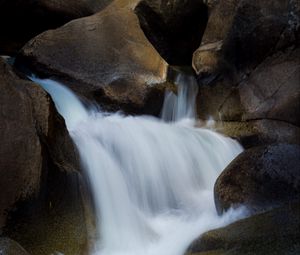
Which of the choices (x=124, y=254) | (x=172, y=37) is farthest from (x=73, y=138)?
(x=172, y=37)

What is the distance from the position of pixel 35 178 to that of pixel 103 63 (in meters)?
3.50

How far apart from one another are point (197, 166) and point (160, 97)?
1.45 metres

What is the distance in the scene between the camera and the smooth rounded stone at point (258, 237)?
4.22 m

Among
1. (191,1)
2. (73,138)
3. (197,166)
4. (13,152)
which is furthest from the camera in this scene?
(191,1)

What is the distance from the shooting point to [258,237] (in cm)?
438

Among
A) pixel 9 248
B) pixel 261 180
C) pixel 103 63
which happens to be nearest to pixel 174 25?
pixel 103 63

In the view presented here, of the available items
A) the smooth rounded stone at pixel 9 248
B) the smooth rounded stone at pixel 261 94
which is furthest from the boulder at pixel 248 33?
the smooth rounded stone at pixel 9 248

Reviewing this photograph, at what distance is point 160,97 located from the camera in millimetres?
7906

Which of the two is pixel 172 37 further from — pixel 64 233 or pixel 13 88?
pixel 64 233

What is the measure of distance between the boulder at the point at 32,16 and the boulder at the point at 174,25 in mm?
1380

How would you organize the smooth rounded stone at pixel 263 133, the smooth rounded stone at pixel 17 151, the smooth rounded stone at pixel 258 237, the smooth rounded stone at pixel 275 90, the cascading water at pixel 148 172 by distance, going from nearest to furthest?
the smooth rounded stone at pixel 258 237 < the smooth rounded stone at pixel 17 151 < the cascading water at pixel 148 172 < the smooth rounded stone at pixel 263 133 < the smooth rounded stone at pixel 275 90

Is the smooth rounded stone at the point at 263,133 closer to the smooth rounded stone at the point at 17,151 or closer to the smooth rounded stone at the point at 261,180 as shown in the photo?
the smooth rounded stone at the point at 261,180

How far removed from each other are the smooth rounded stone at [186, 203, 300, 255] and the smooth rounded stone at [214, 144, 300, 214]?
231mm

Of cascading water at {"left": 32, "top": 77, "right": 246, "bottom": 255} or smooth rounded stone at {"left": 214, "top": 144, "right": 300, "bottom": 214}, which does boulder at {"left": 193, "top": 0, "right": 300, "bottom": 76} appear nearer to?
cascading water at {"left": 32, "top": 77, "right": 246, "bottom": 255}
